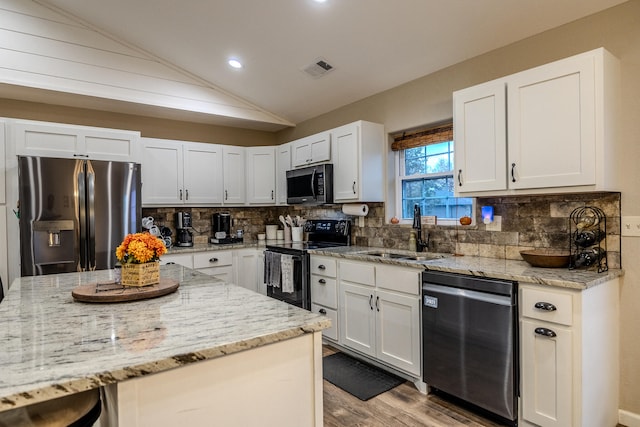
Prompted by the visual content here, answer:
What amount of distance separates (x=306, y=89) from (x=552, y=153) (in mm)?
2623

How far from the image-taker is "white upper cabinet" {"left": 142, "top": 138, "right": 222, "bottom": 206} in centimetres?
420

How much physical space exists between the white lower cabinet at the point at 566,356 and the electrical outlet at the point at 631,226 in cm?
31

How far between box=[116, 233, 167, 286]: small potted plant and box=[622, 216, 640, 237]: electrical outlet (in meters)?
2.66

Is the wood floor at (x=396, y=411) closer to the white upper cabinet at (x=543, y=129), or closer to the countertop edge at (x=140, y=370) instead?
the countertop edge at (x=140, y=370)

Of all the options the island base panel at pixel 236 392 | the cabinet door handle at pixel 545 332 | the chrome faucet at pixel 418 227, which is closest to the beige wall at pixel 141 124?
the chrome faucet at pixel 418 227

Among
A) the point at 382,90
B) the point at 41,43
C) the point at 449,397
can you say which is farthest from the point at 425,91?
the point at 41,43

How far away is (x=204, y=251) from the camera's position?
13.8ft

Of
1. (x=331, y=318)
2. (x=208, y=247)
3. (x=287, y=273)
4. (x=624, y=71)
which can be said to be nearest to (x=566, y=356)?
(x=624, y=71)

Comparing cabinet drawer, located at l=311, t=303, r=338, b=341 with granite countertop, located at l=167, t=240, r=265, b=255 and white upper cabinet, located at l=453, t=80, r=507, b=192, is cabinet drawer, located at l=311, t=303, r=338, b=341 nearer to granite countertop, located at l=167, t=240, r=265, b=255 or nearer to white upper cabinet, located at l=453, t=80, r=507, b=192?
granite countertop, located at l=167, t=240, r=265, b=255

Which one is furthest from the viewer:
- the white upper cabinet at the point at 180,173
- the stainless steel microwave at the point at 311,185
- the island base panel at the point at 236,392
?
the white upper cabinet at the point at 180,173

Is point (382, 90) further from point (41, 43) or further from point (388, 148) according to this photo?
point (41, 43)

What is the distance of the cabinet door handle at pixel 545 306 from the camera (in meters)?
1.96

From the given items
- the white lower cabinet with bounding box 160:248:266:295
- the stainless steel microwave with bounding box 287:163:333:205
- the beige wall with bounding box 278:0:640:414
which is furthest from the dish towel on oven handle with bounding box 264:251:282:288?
the beige wall with bounding box 278:0:640:414

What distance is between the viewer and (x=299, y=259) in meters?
3.73
